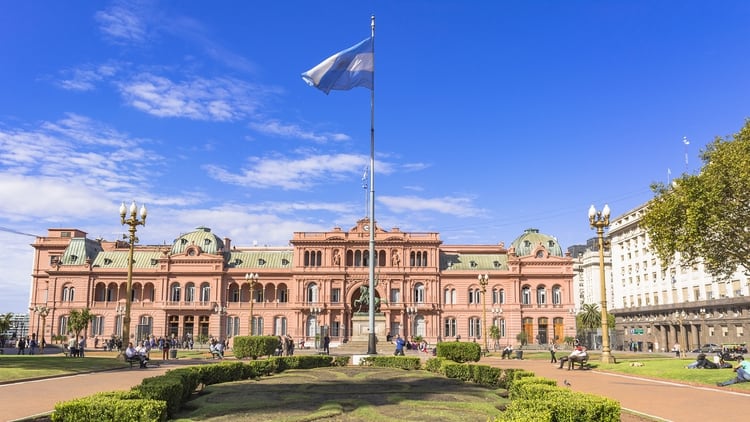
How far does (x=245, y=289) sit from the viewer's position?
296 ft

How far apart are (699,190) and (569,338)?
52.7 metres

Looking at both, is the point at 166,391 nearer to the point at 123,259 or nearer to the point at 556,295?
the point at 556,295

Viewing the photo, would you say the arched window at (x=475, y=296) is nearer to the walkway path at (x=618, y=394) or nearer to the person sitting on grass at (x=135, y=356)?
the walkway path at (x=618, y=394)

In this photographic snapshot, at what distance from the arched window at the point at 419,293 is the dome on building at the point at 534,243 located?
616 inches

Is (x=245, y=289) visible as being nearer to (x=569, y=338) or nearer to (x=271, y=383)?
(x=569, y=338)

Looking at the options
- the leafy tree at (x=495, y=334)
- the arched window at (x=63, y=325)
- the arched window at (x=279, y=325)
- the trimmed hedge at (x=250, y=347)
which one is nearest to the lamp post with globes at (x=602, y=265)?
the trimmed hedge at (x=250, y=347)

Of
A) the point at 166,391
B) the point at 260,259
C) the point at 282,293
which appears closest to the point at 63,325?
the point at 260,259

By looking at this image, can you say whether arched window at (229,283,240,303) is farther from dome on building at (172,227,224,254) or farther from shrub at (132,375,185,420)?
shrub at (132,375,185,420)

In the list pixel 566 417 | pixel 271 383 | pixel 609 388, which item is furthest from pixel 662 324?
pixel 566 417

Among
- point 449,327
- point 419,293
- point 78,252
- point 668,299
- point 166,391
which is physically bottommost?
point 449,327

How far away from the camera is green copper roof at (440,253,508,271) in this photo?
89.7m

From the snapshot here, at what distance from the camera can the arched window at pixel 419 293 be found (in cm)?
8650

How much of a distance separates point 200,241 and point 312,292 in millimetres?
19136

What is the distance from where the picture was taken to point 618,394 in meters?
21.2
